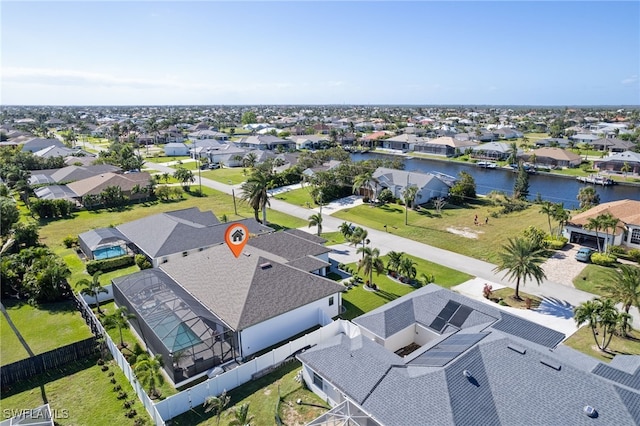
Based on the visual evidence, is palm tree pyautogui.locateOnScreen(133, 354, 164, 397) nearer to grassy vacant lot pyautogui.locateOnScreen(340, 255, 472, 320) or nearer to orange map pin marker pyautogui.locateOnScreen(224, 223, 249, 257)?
orange map pin marker pyautogui.locateOnScreen(224, 223, 249, 257)

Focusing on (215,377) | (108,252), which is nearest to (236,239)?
(215,377)

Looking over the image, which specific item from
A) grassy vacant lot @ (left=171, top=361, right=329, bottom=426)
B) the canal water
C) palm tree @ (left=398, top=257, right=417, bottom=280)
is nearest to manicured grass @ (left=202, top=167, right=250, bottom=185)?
the canal water

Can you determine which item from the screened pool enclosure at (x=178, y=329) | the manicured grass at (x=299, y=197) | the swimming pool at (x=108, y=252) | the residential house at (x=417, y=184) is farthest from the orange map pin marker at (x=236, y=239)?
the residential house at (x=417, y=184)

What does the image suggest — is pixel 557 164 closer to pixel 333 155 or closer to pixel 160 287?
pixel 333 155

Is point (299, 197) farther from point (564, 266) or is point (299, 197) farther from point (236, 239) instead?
point (564, 266)

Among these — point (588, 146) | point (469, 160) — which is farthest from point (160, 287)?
point (588, 146)

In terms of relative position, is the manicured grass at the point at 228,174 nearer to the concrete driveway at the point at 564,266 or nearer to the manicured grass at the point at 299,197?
the manicured grass at the point at 299,197
